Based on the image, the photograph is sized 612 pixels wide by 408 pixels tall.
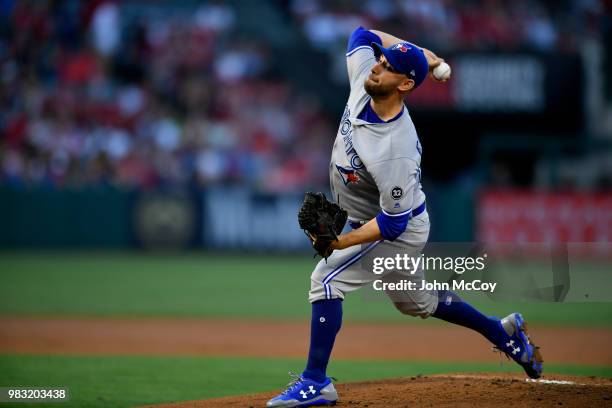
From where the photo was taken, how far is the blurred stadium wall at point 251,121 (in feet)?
54.7

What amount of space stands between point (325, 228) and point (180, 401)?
5.48ft

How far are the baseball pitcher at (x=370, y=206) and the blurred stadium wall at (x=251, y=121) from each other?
1128 centimetres

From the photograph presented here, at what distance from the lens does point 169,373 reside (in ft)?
23.3

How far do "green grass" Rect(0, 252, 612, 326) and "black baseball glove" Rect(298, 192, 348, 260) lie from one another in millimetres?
5936

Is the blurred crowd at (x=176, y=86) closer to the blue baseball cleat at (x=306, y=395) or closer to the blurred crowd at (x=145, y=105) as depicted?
the blurred crowd at (x=145, y=105)

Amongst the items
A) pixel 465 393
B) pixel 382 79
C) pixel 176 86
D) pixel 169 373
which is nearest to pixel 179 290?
pixel 169 373

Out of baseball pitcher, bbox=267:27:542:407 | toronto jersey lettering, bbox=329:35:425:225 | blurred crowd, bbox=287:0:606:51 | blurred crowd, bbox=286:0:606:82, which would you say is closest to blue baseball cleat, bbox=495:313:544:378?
baseball pitcher, bbox=267:27:542:407

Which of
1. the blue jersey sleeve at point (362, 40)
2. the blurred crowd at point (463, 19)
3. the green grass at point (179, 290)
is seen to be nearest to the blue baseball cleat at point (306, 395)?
the blue jersey sleeve at point (362, 40)

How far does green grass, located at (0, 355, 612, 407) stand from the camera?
6.14 meters

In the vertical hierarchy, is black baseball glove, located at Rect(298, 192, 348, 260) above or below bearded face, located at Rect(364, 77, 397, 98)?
below

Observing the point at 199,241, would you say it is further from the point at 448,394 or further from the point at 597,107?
the point at 448,394

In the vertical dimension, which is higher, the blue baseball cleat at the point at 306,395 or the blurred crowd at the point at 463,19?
the blurred crowd at the point at 463,19

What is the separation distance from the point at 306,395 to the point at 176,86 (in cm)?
1360

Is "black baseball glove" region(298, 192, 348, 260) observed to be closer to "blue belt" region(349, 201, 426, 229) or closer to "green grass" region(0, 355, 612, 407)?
"blue belt" region(349, 201, 426, 229)
